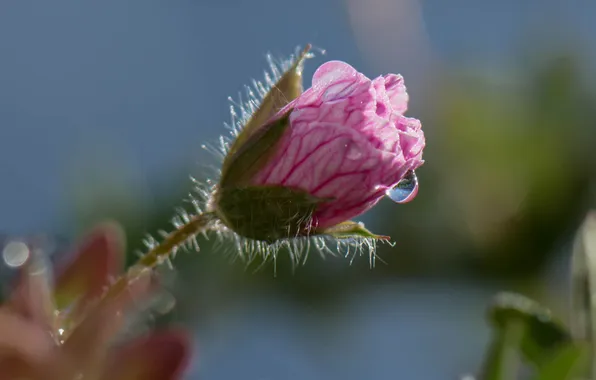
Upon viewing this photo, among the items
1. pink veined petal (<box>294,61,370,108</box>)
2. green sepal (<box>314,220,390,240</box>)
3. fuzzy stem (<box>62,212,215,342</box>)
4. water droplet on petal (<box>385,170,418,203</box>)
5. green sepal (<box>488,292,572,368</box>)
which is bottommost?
green sepal (<box>488,292,572,368</box>)

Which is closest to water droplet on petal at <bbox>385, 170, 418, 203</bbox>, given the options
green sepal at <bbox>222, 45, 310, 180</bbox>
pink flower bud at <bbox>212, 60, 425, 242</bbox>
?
pink flower bud at <bbox>212, 60, 425, 242</bbox>

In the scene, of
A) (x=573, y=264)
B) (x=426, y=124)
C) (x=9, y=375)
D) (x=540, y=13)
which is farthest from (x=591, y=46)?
(x=9, y=375)

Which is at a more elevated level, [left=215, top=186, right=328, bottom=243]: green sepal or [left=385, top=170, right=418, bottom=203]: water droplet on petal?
[left=215, top=186, right=328, bottom=243]: green sepal

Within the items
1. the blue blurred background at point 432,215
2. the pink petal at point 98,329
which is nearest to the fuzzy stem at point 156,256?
the pink petal at point 98,329

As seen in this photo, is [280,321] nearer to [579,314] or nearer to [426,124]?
[426,124]

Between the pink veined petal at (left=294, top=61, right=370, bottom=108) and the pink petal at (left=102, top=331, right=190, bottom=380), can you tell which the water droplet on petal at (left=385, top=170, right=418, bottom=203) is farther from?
the pink petal at (left=102, top=331, right=190, bottom=380)

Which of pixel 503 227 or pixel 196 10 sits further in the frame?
pixel 196 10

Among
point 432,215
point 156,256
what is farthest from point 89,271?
point 432,215

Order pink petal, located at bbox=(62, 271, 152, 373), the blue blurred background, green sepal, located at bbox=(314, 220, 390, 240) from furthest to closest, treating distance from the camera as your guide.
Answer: the blue blurred background, green sepal, located at bbox=(314, 220, 390, 240), pink petal, located at bbox=(62, 271, 152, 373)
